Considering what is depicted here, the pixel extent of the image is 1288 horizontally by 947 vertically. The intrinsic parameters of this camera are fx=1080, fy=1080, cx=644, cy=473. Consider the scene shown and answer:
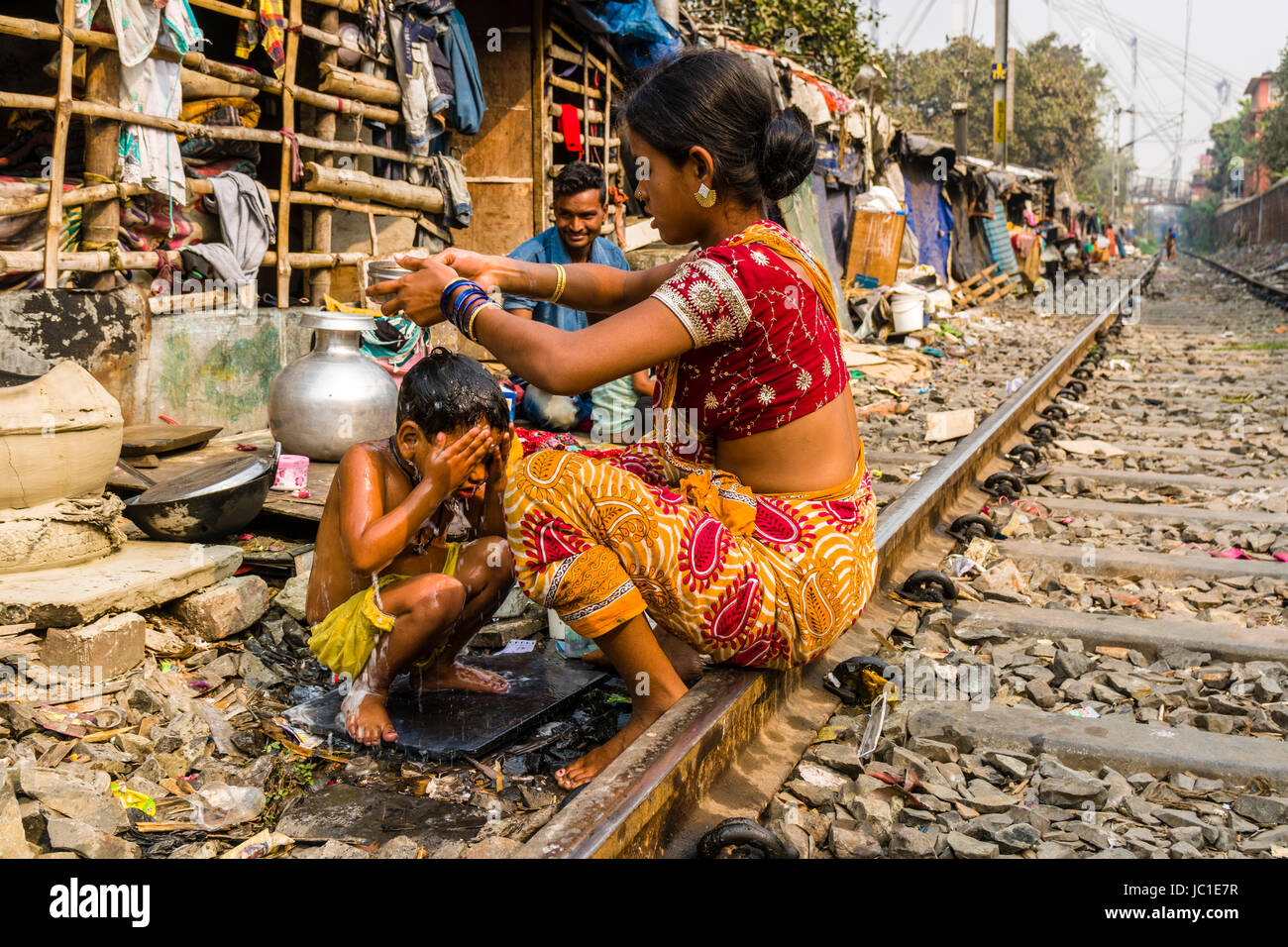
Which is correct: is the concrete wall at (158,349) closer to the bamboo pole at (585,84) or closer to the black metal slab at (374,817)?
the black metal slab at (374,817)

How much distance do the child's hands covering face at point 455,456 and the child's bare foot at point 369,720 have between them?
0.59 metres

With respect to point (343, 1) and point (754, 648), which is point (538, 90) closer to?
point (343, 1)

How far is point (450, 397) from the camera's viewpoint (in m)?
2.62

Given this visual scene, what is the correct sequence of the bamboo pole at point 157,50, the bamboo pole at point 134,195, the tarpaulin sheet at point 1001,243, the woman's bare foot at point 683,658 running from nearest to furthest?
1. the woman's bare foot at point 683,658
2. the bamboo pole at point 157,50
3. the bamboo pole at point 134,195
4. the tarpaulin sheet at point 1001,243

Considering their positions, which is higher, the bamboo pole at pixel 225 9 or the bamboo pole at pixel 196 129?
the bamboo pole at pixel 225 9

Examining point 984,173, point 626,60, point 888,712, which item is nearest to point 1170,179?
point 984,173

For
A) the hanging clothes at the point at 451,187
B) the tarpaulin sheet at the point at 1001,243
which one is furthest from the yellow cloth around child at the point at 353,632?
the tarpaulin sheet at the point at 1001,243

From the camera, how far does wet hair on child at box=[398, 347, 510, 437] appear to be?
8.61 feet

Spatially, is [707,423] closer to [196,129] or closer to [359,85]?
[196,129]

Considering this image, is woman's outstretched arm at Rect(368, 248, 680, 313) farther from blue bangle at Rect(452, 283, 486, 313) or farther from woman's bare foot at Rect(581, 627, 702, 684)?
woman's bare foot at Rect(581, 627, 702, 684)

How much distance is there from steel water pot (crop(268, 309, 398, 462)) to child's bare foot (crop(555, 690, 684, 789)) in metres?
2.83

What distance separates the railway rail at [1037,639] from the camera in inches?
85.0

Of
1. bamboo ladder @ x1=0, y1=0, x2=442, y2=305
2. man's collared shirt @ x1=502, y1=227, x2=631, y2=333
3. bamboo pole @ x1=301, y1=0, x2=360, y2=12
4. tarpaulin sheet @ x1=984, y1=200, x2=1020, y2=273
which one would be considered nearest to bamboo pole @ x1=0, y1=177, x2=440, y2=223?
bamboo ladder @ x1=0, y1=0, x2=442, y2=305
